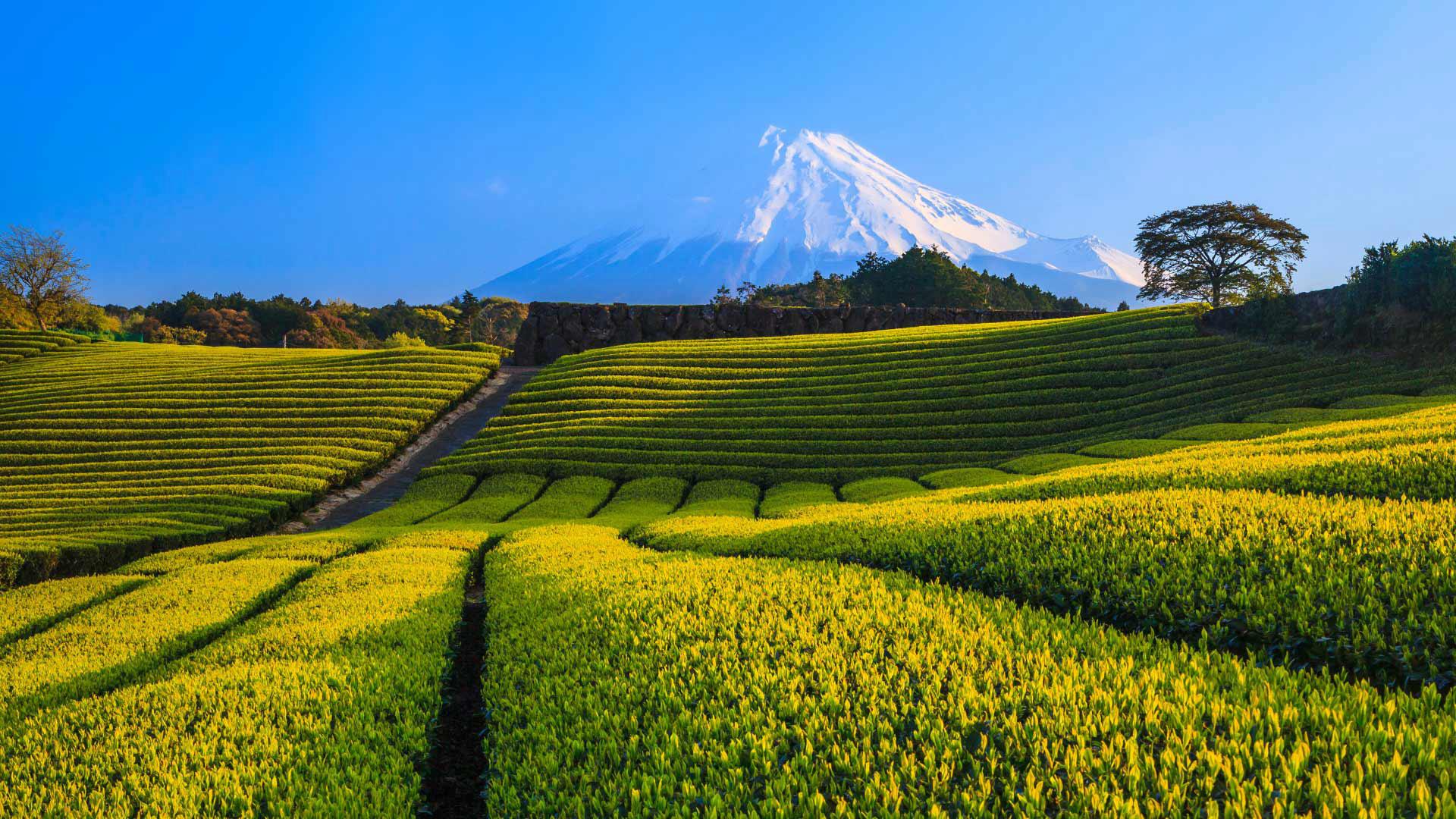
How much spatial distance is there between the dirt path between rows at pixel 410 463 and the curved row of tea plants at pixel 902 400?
73.0 inches

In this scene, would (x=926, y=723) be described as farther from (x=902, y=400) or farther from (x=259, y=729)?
(x=902, y=400)

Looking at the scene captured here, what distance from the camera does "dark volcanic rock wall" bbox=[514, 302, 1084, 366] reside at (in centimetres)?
4444

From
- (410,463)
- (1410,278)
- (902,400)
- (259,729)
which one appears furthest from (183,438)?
(1410,278)

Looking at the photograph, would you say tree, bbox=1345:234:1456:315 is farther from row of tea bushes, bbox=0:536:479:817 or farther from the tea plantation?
row of tea bushes, bbox=0:536:479:817

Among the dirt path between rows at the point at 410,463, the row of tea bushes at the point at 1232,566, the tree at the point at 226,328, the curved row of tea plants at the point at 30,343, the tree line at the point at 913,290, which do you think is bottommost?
the dirt path between rows at the point at 410,463

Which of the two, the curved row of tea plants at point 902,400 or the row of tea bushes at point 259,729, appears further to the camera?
the curved row of tea plants at point 902,400

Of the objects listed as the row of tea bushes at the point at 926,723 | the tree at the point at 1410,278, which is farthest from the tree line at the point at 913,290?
the row of tea bushes at the point at 926,723

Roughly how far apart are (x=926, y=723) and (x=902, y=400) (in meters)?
24.5

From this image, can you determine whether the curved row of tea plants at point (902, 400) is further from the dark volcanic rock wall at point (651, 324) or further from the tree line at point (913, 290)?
the tree line at point (913, 290)

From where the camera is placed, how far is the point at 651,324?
150 ft

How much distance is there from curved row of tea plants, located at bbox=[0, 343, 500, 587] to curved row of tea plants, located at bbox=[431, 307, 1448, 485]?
4488 millimetres

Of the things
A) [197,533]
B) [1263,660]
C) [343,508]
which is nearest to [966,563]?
[1263,660]

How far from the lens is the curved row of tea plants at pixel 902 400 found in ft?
73.9

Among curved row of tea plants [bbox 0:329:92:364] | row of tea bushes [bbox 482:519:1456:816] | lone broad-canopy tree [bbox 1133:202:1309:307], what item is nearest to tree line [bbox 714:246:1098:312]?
lone broad-canopy tree [bbox 1133:202:1309:307]
